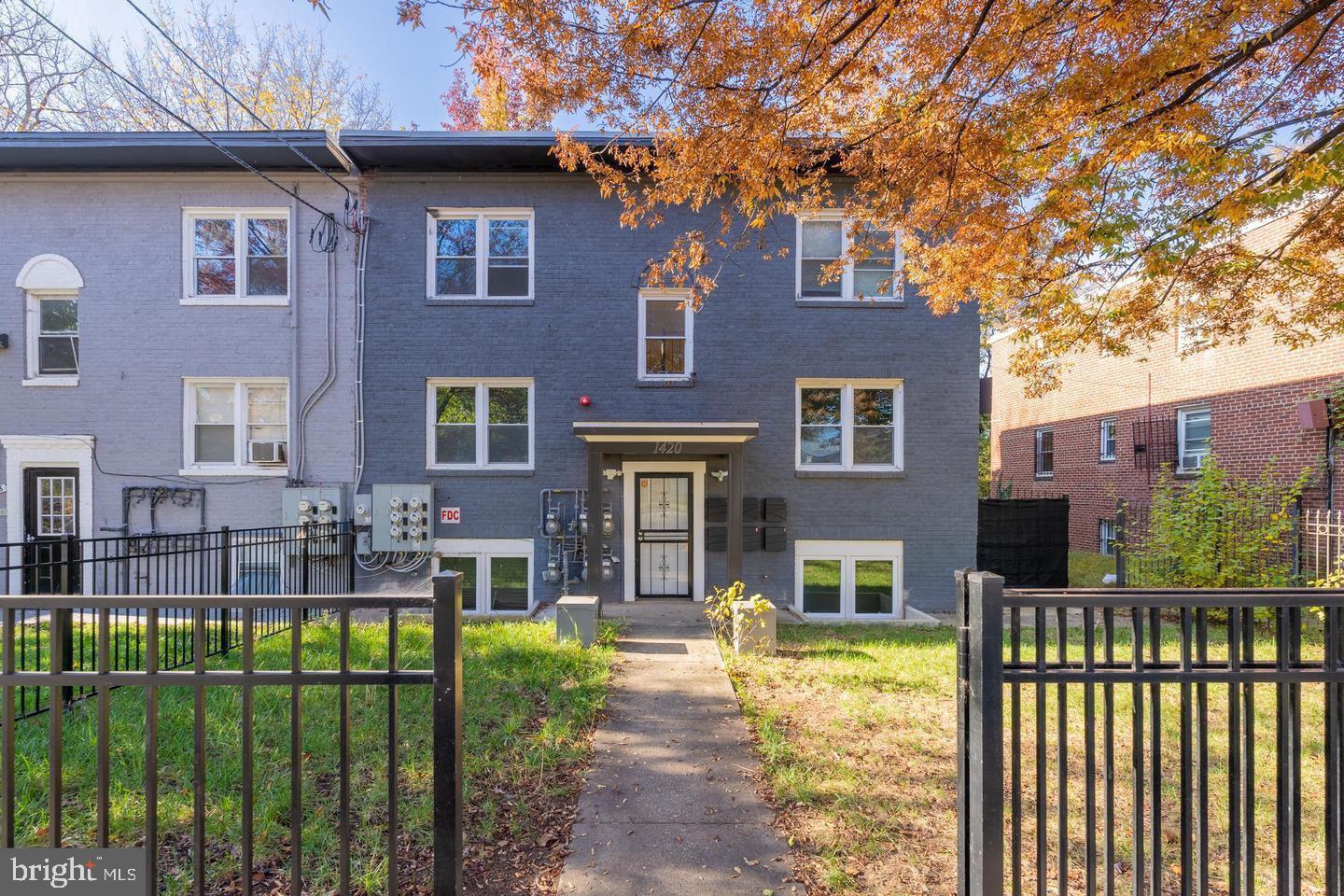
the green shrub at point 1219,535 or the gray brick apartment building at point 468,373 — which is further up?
the gray brick apartment building at point 468,373

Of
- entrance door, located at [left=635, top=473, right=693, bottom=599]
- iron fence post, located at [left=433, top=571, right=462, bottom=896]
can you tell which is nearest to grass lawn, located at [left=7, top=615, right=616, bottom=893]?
iron fence post, located at [left=433, top=571, right=462, bottom=896]

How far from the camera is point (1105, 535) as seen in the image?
1362 centimetres

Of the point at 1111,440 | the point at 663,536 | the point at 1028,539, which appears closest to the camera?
the point at 663,536

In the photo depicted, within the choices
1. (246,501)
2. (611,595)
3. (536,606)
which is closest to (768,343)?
(611,595)

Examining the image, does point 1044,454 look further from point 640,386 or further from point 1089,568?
point 640,386

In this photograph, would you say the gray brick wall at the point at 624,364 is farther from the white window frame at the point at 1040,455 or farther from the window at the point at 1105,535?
the white window frame at the point at 1040,455

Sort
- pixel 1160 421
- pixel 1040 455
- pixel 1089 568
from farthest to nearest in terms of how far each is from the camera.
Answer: pixel 1040 455 → pixel 1160 421 → pixel 1089 568

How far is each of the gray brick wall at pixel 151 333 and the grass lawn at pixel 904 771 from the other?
7.67 meters

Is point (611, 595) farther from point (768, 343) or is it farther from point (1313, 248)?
point (1313, 248)

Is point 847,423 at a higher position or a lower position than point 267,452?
higher

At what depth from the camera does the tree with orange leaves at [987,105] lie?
12.2 ft

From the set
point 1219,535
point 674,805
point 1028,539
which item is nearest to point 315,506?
point 674,805

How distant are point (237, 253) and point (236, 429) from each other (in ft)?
8.80

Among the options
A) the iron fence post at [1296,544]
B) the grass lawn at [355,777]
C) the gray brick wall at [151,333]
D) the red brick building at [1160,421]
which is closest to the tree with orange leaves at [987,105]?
the grass lawn at [355,777]
